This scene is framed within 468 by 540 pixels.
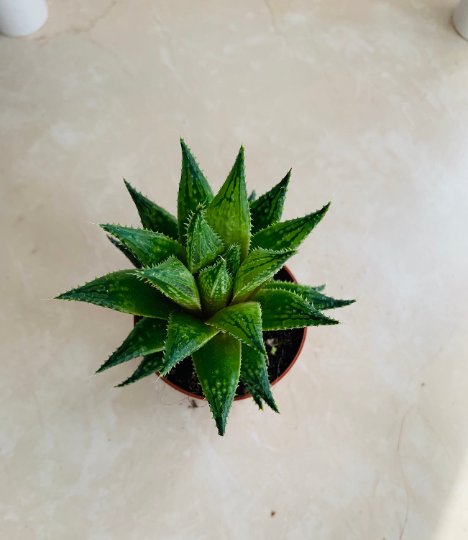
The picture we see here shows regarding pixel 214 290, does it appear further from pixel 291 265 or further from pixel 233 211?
pixel 291 265

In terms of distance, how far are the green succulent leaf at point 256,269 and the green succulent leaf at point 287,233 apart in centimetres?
5

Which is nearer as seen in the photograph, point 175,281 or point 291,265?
point 175,281

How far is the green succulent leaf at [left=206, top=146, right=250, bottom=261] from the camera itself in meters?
0.50

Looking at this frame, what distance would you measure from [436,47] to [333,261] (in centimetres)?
57

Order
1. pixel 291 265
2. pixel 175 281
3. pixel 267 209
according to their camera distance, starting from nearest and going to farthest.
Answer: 1. pixel 175 281
2. pixel 267 209
3. pixel 291 265

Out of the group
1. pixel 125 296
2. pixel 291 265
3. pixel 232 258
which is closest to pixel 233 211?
pixel 232 258

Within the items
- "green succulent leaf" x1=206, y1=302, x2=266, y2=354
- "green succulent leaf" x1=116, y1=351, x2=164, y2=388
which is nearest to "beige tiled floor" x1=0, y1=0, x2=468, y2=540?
"green succulent leaf" x1=116, y1=351, x2=164, y2=388

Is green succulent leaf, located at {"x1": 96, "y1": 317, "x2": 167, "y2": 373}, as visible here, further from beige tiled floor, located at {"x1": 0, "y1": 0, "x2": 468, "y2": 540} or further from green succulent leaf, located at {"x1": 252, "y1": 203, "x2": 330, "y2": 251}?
beige tiled floor, located at {"x1": 0, "y1": 0, "x2": 468, "y2": 540}

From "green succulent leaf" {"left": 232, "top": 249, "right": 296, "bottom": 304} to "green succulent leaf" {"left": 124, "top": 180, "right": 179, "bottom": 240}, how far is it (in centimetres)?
12

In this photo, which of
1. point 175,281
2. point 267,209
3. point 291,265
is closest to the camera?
point 175,281

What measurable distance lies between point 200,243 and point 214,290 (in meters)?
0.05

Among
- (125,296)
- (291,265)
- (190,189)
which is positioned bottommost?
(291,265)

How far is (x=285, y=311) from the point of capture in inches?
21.1

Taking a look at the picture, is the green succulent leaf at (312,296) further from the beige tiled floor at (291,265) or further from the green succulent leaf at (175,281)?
the beige tiled floor at (291,265)
